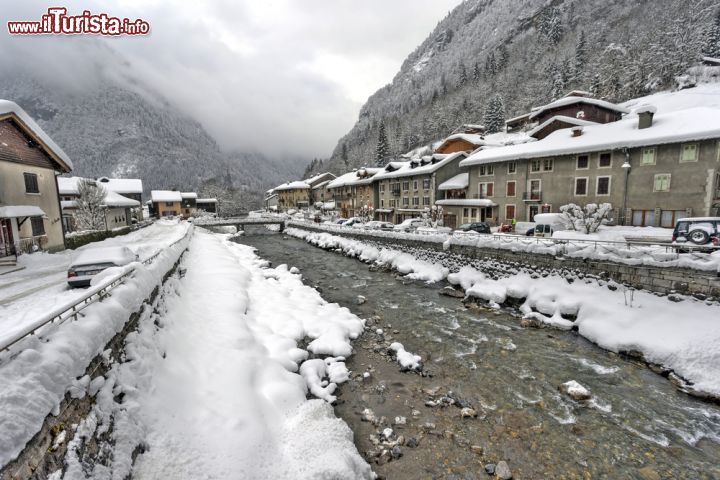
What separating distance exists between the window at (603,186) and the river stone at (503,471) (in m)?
29.2

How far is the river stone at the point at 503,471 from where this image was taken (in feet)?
25.1

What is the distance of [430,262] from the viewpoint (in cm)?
2762

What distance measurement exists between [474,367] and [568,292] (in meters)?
8.86

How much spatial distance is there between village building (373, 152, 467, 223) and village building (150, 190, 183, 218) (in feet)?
215

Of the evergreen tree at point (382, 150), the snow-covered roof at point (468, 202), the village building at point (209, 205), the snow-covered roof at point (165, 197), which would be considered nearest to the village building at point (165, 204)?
the snow-covered roof at point (165, 197)

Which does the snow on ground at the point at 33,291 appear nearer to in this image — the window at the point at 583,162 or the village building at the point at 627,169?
the village building at the point at 627,169

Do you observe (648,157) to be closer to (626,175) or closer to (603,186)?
(626,175)

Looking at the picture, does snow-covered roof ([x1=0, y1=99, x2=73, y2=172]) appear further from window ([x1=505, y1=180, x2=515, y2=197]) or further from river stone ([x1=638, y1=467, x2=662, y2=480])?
window ([x1=505, y1=180, x2=515, y2=197])

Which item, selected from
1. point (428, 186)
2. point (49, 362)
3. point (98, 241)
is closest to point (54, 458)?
point (49, 362)

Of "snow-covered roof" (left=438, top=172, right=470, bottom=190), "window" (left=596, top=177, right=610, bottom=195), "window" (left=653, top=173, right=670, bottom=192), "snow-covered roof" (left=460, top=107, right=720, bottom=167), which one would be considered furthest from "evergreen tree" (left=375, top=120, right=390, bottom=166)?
"window" (left=653, top=173, right=670, bottom=192)

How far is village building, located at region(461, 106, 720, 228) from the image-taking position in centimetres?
2319

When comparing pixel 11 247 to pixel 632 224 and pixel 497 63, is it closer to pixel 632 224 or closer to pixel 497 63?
pixel 632 224

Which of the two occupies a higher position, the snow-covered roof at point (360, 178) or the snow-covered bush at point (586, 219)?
the snow-covered roof at point (360, 178)

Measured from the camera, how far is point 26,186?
2089 cm
